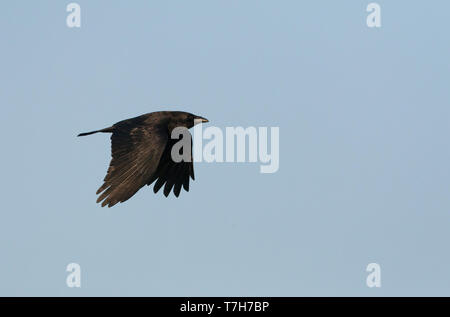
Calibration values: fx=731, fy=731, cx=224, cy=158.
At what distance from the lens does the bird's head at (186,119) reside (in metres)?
14.5

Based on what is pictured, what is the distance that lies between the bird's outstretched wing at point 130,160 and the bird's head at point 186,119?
3.87ft

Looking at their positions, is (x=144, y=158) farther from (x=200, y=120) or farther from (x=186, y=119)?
(x=200, y=120)

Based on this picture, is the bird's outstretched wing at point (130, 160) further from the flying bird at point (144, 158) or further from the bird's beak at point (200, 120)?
the bird's beak at point (200, 120)

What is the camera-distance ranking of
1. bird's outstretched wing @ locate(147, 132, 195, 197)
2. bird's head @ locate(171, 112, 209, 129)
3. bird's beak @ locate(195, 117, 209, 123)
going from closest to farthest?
1. bird's head @ locate(171, 112, 209, 129)
2. bird's beak @ locate(195, 117, 209, 123)
3. bird's outstretched wing @ locate(147, 132, 195, 197)

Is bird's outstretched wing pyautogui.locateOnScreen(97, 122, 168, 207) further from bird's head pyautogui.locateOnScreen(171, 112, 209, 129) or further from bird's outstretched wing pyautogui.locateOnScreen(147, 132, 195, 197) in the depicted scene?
bird's outstretched wing pyautogui.locateOnScreen(147, 132, 195, 197)

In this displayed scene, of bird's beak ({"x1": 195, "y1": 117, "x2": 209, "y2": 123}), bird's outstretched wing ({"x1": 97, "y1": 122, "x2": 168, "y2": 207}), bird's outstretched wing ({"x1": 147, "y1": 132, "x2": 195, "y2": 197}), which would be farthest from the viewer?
bird's outstretched wing ({"x1": 147, "y1": 132, "x2": 195, "y2": 197})

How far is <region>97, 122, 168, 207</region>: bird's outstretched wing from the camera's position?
11.8m

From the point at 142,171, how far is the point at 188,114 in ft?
9.80

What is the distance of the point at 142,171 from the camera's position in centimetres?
1209

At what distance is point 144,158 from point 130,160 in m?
0.24

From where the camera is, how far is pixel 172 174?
15.2 m

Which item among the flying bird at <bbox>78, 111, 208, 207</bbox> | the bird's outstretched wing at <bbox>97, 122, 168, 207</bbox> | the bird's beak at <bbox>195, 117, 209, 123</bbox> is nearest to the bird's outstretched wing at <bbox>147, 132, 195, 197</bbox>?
the flying bird at <bbox>78, 111, 208, 207</bbox>
